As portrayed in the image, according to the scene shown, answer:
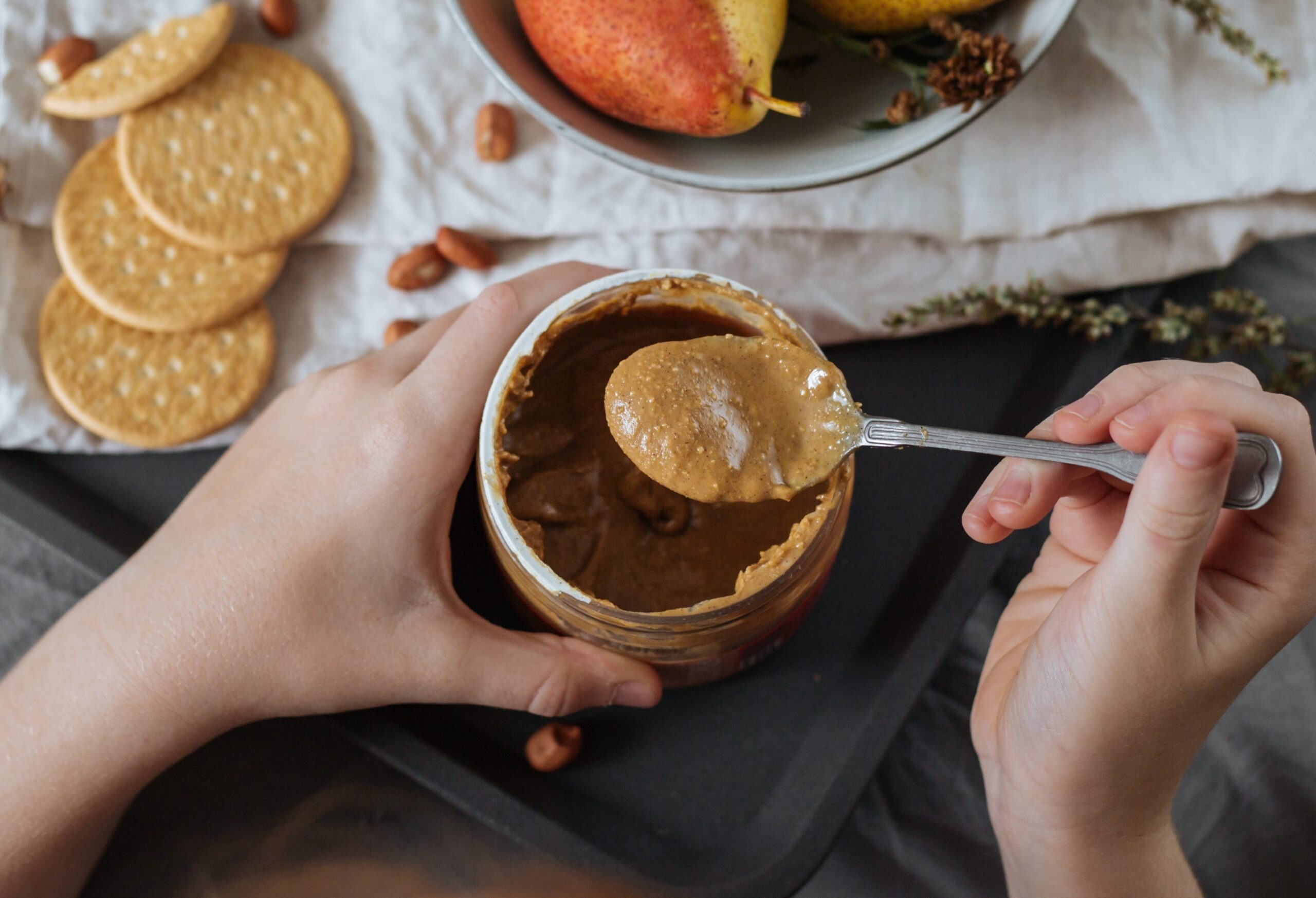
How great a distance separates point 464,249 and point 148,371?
0.40m

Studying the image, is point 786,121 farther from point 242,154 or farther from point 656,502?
point 242,154

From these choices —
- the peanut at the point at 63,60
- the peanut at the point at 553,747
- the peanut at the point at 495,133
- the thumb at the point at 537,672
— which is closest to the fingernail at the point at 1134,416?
the thumb at the point at 537,672

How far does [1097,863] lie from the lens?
2.78 ft

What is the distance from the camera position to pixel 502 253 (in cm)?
115

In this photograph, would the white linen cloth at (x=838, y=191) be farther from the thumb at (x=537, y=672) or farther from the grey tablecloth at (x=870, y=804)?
the thumb at (x=537, y=672)

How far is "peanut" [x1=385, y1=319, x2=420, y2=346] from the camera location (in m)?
1.11

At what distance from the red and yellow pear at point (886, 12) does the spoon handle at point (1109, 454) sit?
0.45 metres

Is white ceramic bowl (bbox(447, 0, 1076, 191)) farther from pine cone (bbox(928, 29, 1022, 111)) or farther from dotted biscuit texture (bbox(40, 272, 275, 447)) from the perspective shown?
dotted biscuit texture (bbox(40, 272, 275, 447))

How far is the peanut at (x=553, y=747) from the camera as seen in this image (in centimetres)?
100

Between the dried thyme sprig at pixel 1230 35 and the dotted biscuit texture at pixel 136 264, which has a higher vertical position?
the dried thyme sprig at pixel 1230 35

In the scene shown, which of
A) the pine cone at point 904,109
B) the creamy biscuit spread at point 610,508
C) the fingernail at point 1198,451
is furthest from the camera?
the pine cone at point 904,109

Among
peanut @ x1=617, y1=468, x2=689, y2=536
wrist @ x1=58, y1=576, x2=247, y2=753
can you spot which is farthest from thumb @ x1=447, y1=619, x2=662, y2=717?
wrist @ x1=58, y1=576, x2=247, y2=753

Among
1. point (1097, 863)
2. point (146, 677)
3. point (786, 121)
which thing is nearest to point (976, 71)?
point (786, 121)

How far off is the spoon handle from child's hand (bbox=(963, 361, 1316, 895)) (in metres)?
0.02
